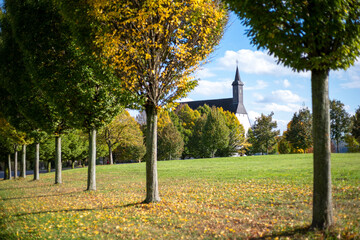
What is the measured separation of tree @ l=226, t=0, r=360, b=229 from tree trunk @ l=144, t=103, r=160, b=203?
4991 mm

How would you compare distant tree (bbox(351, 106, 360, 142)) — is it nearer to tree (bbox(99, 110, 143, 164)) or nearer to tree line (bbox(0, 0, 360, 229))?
tree (bbox(99, 110, 143, 164))

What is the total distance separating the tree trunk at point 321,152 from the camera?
5.11 meters

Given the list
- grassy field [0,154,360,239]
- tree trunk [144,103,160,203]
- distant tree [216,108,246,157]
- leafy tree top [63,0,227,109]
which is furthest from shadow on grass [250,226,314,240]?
distant tree [216,108,246,157]

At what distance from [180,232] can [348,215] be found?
12.1 ft

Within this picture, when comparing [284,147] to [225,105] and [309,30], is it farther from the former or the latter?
[309,30]

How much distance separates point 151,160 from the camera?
9.16m

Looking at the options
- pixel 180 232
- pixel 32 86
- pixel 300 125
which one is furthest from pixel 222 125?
pixel 180 232

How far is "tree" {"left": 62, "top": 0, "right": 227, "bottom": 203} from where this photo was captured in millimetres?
8578

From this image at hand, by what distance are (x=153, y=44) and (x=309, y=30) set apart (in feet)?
16.0

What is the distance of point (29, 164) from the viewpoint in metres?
62.9

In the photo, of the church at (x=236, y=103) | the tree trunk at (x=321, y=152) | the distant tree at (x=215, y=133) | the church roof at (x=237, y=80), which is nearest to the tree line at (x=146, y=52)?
the tree trunk at (x=321, y=152)

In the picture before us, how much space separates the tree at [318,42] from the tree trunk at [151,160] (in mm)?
4991

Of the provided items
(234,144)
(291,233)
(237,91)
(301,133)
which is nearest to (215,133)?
(234,144)

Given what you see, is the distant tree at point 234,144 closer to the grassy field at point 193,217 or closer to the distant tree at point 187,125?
the distant tree at point 187,125
